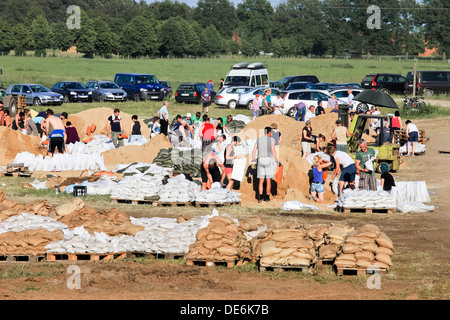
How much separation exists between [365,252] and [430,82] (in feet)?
121

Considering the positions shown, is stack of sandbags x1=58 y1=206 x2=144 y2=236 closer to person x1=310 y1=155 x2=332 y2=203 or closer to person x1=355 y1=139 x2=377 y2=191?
person x1=310 y1=155 x2=332 y2=203

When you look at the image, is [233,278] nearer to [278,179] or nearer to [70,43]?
[278,179]

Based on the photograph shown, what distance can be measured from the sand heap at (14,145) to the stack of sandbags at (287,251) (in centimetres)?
1284

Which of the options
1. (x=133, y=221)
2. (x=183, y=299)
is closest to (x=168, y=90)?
(x=133, y=221)

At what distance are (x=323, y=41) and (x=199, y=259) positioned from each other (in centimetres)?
11436

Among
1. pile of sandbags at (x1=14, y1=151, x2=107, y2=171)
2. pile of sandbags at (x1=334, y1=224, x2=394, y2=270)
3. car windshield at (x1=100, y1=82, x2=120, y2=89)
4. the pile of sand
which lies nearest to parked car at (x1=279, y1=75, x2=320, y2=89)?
car windshield at (x1=100, y1=82, x2=120, y2=89)

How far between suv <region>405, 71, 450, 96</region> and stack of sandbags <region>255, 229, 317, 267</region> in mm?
35628

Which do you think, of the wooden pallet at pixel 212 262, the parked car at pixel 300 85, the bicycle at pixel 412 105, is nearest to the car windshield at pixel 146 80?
the parked car at pixel 300 85

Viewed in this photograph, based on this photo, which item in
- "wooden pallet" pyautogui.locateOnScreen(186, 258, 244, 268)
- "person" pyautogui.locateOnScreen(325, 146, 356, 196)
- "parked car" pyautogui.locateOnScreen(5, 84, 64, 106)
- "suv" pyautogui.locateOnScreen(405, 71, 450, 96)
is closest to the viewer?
"wooden pallet" pyautogui.locateOnScreen(186, 258, 244, 268)

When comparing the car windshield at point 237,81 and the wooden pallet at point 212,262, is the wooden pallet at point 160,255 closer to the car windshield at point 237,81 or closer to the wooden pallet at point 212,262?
the wooden pallet at point 212,262

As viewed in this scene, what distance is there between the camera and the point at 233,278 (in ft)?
37.4

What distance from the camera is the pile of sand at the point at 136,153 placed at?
22.0 m

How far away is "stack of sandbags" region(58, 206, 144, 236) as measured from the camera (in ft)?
43.2
